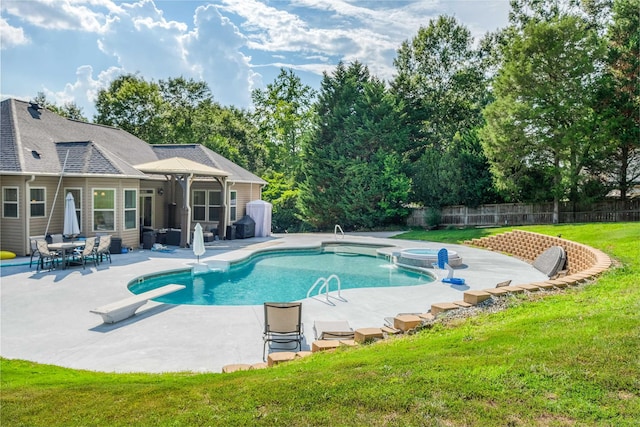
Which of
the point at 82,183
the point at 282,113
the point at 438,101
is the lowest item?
the point at 82,183

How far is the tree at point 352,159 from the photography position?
88.3 ft

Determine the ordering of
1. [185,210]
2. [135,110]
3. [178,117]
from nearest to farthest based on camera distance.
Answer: [185,210], [135,110], [178,117]

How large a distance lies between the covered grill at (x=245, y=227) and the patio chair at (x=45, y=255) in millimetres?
9388

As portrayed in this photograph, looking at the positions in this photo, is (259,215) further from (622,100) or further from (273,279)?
(622,100)

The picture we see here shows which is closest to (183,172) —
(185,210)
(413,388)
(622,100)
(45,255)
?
(185,210)

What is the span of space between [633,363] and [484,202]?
2349 cm

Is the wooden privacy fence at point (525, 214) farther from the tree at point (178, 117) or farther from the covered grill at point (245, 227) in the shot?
the tree at point (178, 117)

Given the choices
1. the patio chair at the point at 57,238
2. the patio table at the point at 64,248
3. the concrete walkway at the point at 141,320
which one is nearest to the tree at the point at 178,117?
the patio chair at the point at 57,238

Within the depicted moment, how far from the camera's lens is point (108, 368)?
598 cm

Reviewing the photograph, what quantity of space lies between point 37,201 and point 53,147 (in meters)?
2.99

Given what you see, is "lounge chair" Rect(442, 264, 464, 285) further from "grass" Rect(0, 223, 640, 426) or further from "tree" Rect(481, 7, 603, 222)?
"tree" Rect(481, 7, 603, 222)

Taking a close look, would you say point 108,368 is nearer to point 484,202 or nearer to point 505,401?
point 505,401

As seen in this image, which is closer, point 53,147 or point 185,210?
point 53,147

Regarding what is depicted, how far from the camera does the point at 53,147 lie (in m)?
17.2
